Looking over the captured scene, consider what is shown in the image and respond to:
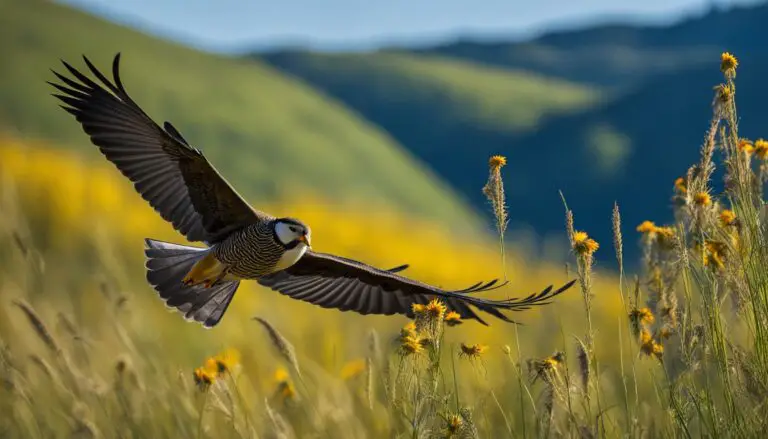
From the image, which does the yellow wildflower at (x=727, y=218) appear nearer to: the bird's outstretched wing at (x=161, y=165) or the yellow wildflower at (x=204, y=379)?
the yellow wildflower at (x=204, y=379)

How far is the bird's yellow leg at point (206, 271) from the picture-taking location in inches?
157

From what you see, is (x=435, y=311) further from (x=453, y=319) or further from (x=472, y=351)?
(x=453, y=319)

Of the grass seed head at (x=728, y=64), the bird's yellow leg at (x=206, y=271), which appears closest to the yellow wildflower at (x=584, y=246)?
the grass seed head at (x=728, y=64)

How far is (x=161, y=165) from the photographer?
4.12 meters

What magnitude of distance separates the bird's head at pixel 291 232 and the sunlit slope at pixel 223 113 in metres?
23.1

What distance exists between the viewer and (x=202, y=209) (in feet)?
13.6

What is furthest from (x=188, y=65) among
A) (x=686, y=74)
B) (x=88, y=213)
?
(x=88, y=213)

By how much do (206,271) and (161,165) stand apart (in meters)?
0.49

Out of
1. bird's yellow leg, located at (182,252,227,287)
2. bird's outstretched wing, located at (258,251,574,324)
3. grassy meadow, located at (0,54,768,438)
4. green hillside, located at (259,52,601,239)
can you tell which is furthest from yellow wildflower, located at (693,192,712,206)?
green hillside, located at (259,52,601,239)

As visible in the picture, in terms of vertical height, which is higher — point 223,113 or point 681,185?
point 223,113

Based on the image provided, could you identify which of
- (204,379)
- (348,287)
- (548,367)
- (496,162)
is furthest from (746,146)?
(348,287)

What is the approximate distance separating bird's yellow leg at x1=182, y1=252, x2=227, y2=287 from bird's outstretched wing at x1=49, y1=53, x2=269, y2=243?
0.50ft

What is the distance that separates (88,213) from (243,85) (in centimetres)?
2853

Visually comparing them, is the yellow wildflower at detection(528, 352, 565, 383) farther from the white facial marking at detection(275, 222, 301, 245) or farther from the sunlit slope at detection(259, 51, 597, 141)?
the sunlit slope at detection(259, 51, 597, 141)
